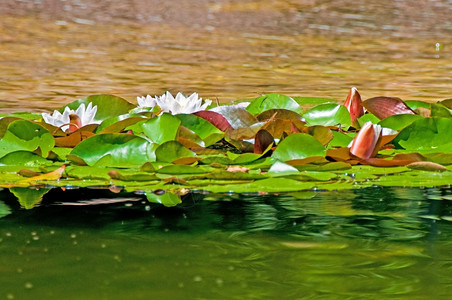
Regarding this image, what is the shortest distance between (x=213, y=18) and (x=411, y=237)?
28.2ft

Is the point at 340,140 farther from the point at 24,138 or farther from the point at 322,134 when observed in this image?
the point at 24,138

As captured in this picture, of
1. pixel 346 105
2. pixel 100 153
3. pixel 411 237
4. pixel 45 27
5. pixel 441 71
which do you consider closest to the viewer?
pixel 411 237

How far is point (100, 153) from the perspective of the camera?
2189mm

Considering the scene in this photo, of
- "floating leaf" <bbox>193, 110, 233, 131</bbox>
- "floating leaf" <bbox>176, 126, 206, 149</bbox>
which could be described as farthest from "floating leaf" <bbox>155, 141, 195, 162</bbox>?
"floating leaf" <bbox>193, 110, 233, 131</bbox>

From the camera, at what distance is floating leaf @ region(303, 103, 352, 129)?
266 centimetres

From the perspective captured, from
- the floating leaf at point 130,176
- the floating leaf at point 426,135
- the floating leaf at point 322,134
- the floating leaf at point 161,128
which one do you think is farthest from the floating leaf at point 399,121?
the floating leaf at point 130,176

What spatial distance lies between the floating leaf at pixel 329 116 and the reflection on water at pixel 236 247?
2.47 ft

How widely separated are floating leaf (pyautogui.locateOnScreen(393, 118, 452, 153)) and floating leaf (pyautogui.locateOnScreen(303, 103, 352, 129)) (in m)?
0.30

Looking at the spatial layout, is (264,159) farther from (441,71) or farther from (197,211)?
(441,71)

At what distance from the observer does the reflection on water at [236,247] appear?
3.97 feet

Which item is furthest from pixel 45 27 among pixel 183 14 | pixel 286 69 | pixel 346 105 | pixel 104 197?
pixel 104 197

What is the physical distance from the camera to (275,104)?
9.34 ft

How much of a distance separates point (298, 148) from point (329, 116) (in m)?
0.56

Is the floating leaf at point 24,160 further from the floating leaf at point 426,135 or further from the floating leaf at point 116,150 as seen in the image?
the floating leaf at point 426,135
